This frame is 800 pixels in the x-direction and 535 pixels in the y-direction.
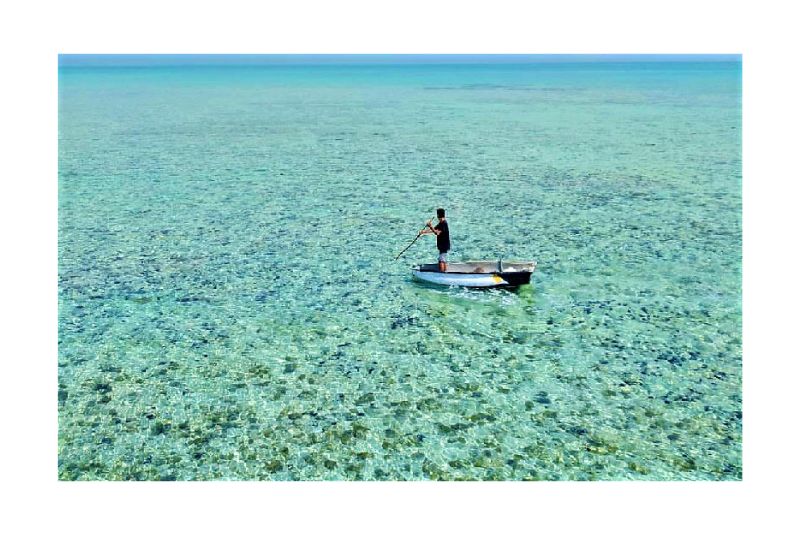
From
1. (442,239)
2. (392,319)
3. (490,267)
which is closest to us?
(392,319)

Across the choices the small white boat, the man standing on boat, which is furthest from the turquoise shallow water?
the man standing on boat

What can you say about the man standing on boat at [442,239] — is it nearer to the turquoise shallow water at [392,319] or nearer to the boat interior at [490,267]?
the boat interior at [490,267]

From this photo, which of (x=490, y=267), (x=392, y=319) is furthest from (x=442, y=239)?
(x=392, y=319)

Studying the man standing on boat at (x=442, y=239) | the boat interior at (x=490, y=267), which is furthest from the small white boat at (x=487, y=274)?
the man standing on boat at (x=442, y=239)

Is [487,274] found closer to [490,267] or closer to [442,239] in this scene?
[490,267]

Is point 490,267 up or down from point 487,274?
up

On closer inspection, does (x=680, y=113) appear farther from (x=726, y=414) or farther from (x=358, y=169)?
(x=726, y=414)
